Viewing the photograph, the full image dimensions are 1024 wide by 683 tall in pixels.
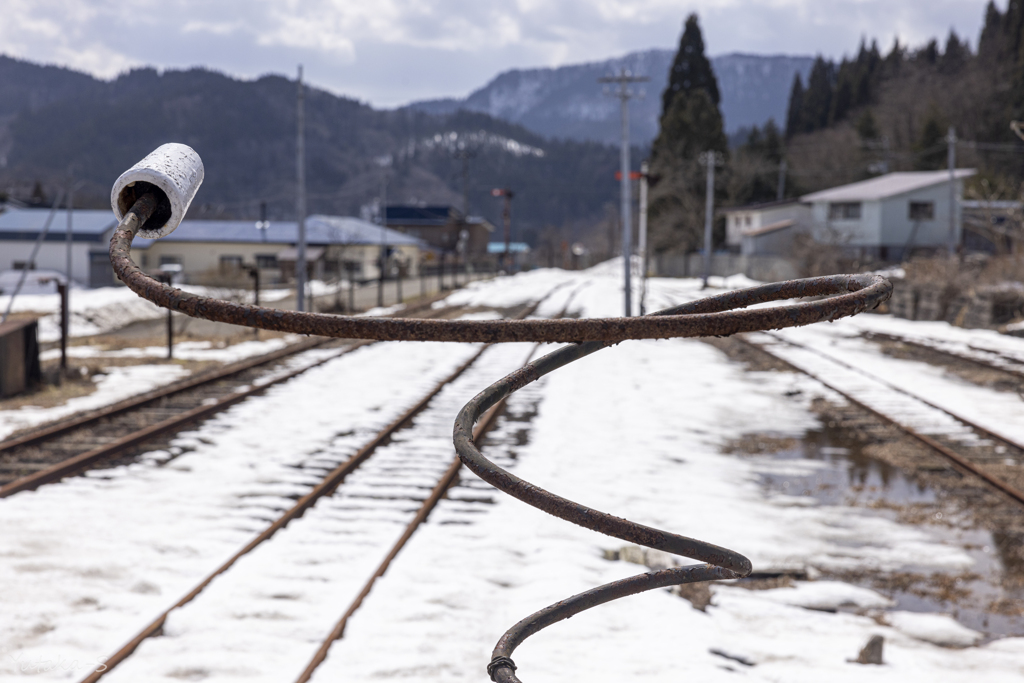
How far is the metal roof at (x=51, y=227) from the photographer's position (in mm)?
54750

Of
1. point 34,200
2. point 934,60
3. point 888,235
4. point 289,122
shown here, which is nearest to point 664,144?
point 888,235

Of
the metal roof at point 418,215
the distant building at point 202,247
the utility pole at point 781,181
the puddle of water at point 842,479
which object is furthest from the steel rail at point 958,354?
the metal roof at point 418,215

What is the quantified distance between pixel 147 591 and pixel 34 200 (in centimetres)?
8068

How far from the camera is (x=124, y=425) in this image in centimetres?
1030

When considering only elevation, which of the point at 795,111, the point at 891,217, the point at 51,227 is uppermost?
the point at 795,111

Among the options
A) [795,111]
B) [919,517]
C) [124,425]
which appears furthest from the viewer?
[795,111]

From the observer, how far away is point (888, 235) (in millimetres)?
51750

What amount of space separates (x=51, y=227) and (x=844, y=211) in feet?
166

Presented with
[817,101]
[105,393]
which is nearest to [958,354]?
[105,393]

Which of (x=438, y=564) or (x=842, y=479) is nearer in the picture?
(x=438, y=564)

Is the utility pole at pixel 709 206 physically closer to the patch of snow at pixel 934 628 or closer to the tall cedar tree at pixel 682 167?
the tall cedar tree at pixel 682 167

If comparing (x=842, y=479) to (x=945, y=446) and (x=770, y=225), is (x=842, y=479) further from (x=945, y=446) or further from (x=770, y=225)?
(x=770, y=225)

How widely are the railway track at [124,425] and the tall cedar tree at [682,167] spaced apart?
56.7 m

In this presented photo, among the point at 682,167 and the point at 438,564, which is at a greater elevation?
the point at 682,167
